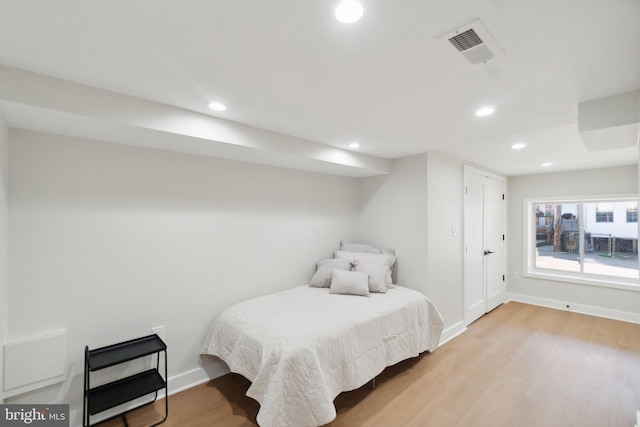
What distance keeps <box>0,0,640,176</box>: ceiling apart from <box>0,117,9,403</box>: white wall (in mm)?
205

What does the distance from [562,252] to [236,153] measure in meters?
5.66

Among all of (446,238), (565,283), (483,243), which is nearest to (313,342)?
(446,238)

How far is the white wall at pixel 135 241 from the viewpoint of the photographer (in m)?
1.92

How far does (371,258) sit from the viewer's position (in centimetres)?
339

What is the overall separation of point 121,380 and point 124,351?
0.92ft

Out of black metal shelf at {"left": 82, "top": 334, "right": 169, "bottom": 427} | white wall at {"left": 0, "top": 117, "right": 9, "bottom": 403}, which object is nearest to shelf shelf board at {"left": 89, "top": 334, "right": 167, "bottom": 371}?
black metal shelf at {"left": 82, "top": 334, "right": 169, "bottom": 427}

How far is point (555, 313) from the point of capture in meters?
4.48

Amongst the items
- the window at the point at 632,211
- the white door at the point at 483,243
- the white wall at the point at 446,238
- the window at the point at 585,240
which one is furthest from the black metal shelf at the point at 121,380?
the window at the point at 632,211

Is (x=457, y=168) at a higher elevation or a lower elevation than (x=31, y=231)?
higher

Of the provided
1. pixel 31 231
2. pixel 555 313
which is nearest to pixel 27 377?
pixel 31 231

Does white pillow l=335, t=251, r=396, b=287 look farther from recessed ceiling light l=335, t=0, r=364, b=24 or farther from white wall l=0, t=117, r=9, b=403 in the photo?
white wall l=0, t=117, r=9, b=403

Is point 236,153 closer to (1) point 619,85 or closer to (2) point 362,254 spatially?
(2) point 362,254

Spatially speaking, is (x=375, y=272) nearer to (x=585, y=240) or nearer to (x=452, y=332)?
(x=452, y=332)

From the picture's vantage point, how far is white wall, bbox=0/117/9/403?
67.3 inches
